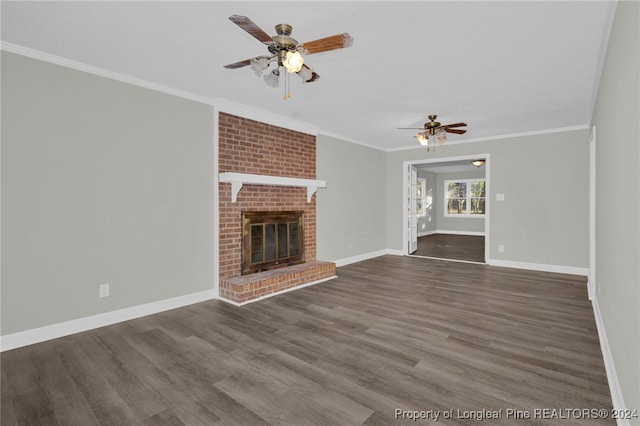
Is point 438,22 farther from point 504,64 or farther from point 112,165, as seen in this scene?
point 112,165

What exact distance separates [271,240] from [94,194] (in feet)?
7.45

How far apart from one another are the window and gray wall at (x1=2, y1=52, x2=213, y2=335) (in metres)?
10.4

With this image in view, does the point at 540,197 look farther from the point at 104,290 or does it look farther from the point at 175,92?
the point at 104,290

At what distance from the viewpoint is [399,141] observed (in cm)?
646

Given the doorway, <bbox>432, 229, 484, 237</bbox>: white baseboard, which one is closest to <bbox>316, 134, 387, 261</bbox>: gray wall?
the doorway

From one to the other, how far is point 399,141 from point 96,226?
17.5 feet

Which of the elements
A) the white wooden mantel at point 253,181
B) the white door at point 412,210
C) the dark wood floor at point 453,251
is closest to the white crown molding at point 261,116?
the white wooden mantel at point 253,181

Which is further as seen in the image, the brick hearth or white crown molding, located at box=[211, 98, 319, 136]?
white crown molding, located at box=[211, 98, 319, 136]

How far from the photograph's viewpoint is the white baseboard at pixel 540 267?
526 centimetres

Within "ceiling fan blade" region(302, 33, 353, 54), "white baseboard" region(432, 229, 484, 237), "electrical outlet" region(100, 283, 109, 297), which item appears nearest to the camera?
"ceiling fan blade" region(302, 33, 353, 54)

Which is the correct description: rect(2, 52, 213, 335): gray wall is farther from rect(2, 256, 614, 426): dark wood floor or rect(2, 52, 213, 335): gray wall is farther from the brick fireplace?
rect(2, 256, 614, 426): dark wood floor

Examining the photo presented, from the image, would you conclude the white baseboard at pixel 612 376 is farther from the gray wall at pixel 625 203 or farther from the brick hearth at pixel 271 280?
the brick hearth at pixel 271 280

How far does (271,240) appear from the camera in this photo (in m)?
4.70

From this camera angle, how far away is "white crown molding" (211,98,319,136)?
13.3ft
